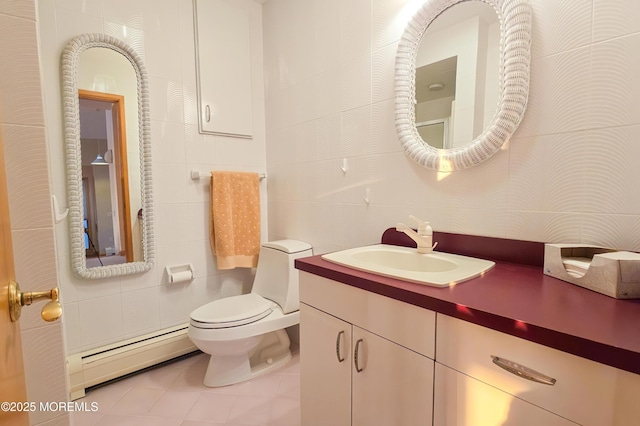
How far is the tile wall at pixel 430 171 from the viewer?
92 cm

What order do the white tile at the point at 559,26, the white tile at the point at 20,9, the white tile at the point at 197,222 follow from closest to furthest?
1. the white tile at the point at 20,9
2. the white tile at the point at 559,26
3. the white tile at the point at 197,222

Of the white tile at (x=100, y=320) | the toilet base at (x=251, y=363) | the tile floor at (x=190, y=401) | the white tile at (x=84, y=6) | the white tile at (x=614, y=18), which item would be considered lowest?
the tile floor at (x=190, y=401)

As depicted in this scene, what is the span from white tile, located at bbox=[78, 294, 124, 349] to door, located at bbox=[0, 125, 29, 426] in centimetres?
135

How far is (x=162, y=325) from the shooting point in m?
1.98

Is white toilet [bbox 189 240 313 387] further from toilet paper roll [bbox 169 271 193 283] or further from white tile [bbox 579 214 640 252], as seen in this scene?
white tile [bbox 579 214 640 252]

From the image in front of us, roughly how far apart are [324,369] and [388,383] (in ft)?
0.97

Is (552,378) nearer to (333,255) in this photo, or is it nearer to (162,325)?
(333,255)

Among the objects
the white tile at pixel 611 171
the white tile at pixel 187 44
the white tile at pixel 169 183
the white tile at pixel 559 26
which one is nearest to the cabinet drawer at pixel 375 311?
the white tile at pixel 611 171

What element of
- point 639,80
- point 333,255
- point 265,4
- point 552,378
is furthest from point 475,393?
point 265,4

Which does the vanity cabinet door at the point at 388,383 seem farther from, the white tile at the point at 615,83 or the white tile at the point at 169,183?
the white tile at the point at 169,183

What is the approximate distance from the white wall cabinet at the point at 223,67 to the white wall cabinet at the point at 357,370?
55.1 inches

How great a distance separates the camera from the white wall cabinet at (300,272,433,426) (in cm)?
87

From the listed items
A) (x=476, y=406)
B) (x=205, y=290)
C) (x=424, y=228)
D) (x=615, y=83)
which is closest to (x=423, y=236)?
(x=424, y=228)

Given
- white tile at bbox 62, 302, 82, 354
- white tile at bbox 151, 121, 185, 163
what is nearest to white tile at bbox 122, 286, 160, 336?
white tile at bbox 62, 302, 82, 354
